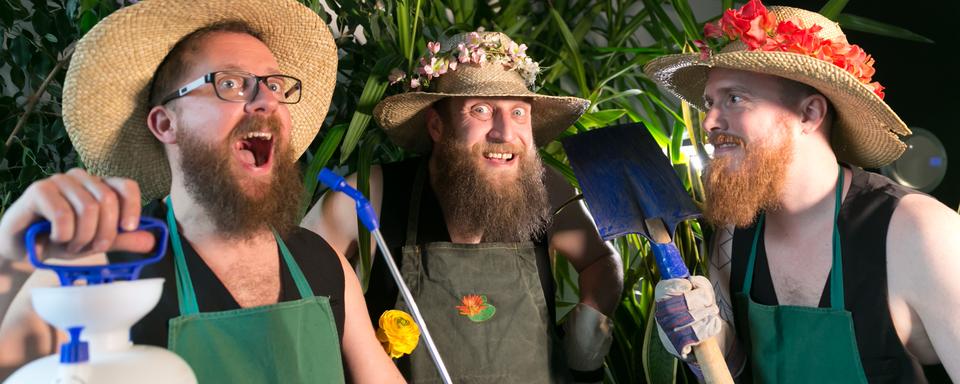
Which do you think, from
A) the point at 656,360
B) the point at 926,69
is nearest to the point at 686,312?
the point at 656,360

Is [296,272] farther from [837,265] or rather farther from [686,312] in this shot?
[837,265]

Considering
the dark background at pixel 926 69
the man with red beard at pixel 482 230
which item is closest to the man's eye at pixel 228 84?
the man with red beard at pixel 482 230

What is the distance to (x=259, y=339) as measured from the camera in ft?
4.23

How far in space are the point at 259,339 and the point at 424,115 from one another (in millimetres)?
891

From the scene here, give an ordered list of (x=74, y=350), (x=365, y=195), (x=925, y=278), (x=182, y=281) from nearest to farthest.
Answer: (x=74, y=350), (x=182, y=281), (x=925, y=278), (x=365, y=195)

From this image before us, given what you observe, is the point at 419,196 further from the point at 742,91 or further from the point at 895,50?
the point at 895,50

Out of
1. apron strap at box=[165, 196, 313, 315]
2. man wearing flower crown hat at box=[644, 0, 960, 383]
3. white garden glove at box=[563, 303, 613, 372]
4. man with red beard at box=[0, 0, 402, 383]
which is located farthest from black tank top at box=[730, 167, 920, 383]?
apron strap at box=[165, 196, 313, 315]

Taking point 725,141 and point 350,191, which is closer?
point 350,191

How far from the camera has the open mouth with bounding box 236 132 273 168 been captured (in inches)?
52.6

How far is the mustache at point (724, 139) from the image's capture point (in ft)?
5.86

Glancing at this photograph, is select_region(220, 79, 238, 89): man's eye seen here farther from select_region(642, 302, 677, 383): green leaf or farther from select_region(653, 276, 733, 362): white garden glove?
select_region(642, 302, 677, 383): green leaf

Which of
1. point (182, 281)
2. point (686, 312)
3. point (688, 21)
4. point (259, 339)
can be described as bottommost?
point (686, 312)

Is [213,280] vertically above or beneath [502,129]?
beneath

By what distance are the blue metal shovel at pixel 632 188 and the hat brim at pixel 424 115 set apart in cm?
20
